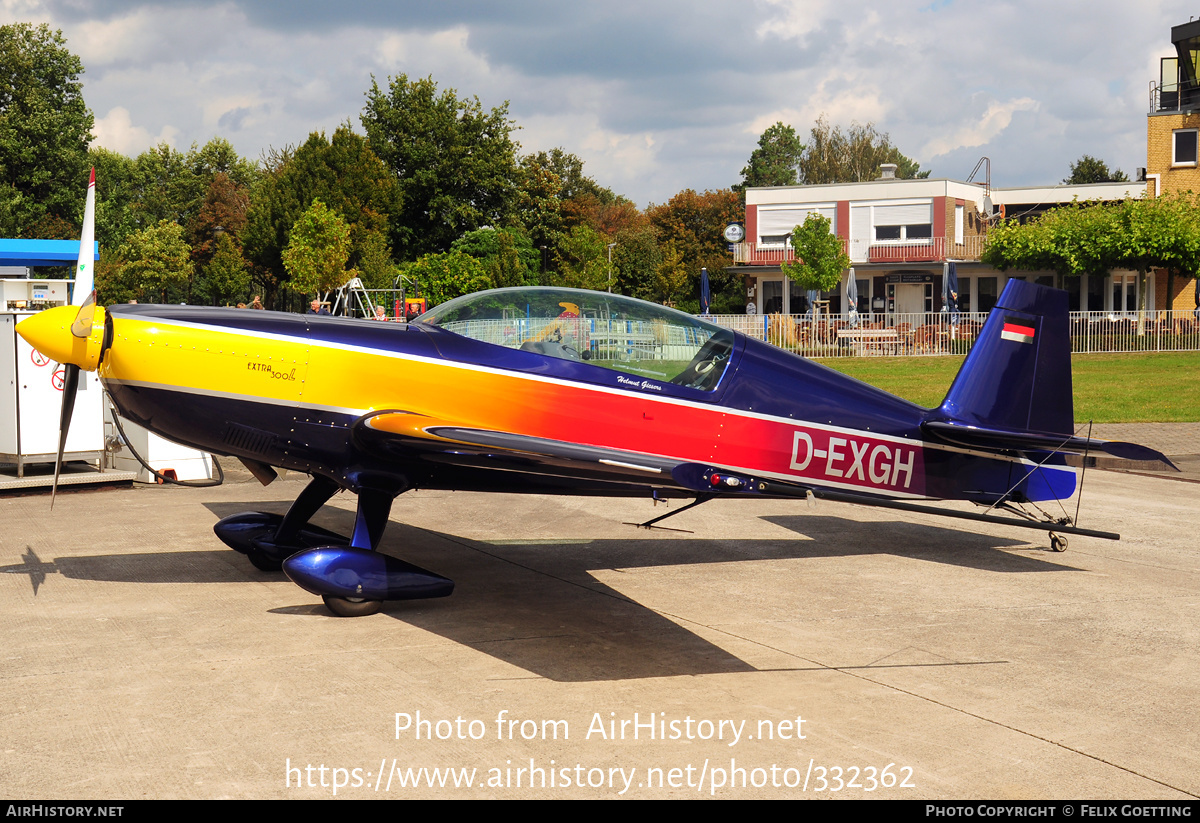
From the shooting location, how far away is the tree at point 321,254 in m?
45.0

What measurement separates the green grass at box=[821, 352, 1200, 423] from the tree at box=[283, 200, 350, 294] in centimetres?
2395

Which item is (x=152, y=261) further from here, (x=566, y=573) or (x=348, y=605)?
(x=348, y=605)

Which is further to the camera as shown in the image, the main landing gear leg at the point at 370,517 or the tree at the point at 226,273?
the tree at the point at 226,273

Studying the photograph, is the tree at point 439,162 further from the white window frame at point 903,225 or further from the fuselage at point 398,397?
the fuselage at point 398,397

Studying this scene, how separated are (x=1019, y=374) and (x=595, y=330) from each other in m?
3.68

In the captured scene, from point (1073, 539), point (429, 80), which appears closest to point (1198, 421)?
point (1073, 539)

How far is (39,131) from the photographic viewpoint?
5925 centimetres

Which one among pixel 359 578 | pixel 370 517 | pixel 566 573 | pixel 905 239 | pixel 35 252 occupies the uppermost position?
Result: pixel 905 239

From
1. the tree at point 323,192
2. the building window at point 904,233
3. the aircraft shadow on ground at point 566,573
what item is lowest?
the aircraft shadow on ground at point 566,573

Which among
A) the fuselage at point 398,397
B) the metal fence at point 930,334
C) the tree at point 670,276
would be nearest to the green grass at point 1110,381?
the metal fence at point 930,334

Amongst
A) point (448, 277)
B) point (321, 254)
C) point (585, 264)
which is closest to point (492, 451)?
point (321, 254)

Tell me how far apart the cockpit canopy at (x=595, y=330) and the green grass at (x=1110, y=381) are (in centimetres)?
1320

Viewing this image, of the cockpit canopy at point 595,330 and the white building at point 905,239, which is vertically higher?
the white building at point 905,239

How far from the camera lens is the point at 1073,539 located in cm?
922
